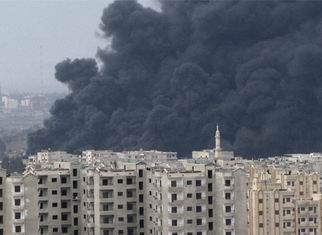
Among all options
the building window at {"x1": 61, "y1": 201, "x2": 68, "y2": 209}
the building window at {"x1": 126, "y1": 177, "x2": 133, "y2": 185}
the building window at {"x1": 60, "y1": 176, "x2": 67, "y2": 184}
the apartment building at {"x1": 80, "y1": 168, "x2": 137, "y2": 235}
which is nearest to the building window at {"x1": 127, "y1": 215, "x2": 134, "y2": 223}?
the apartment building at {"x1": 80, "y1": 168, "x2": 137, "y2": 235}

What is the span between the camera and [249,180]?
3162cm

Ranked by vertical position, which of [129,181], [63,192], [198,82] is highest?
[198,82]

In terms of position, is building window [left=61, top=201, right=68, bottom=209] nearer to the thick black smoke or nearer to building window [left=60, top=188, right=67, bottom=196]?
building window [left=60, top=188, right=67, bottom=196]

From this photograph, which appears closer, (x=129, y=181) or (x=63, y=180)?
(x=129, y=181)

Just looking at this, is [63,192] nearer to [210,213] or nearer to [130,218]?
[130,218]

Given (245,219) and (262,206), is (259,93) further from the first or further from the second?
(245,219)

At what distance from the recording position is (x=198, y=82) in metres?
58.9

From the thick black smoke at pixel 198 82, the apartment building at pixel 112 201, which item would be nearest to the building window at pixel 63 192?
the apartment building at pixel 112 201

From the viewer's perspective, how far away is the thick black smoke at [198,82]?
56562 millimetres

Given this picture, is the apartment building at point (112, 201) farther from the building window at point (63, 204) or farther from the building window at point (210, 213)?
the building window at point (210, 213)

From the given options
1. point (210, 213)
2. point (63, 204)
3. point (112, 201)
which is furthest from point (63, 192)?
point (210, 213)

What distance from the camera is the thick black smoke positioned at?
56562 millimetres

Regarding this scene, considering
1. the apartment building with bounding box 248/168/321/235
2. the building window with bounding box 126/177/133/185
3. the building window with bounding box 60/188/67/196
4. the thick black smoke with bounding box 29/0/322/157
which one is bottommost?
the apartment building with bounding box 248/168/321/235

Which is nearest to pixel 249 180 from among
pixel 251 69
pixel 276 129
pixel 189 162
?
pixel 189 162
